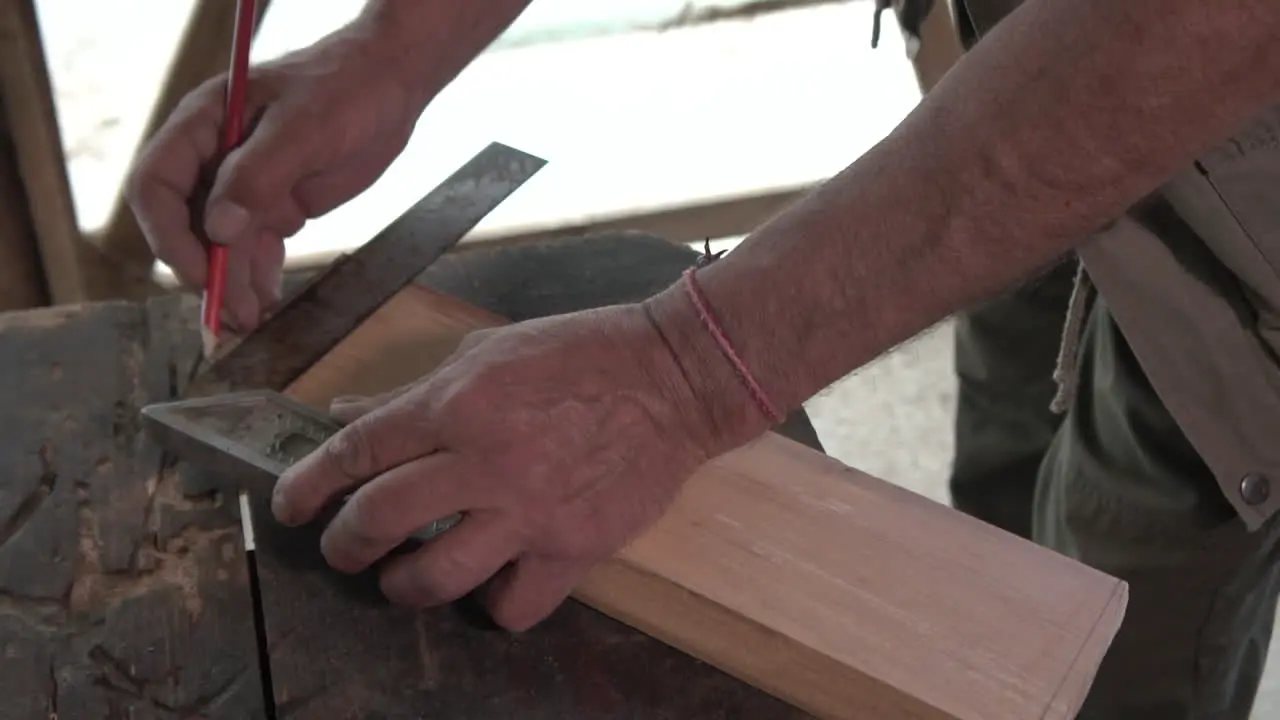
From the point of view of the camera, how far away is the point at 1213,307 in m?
0.89

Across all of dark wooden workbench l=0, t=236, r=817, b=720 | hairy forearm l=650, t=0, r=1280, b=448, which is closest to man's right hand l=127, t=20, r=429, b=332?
dark wooden workbench l=0, t=236, r=817, b=720

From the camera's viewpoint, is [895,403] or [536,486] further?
[895,403]

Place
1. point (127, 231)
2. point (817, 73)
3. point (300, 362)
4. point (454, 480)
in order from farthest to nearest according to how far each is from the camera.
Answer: point (817, 73) → point (127, 231) → point (300, 362) → point (454, 480)

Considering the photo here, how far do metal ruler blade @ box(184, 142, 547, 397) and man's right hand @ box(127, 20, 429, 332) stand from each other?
0.05 metres

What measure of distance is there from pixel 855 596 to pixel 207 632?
43cm

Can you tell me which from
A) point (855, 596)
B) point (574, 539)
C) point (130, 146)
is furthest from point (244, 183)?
point (130, 146)

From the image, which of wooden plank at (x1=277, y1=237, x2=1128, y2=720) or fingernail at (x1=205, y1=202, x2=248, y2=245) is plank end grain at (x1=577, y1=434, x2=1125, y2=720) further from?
fingernail at (x1=205, y1=202, x2=248, y2=245)

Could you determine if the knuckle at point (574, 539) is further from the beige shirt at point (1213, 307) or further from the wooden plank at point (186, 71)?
the wooden plank at point (186, 71)

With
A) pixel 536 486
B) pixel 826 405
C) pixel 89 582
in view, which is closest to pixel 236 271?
pixel 89 582

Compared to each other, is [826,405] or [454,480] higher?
[454,480]

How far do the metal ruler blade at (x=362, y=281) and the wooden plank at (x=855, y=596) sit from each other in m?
0.31

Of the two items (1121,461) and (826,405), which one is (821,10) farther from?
(1121,461)

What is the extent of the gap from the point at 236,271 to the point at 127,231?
2.88 feet

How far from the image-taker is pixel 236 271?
100cm
